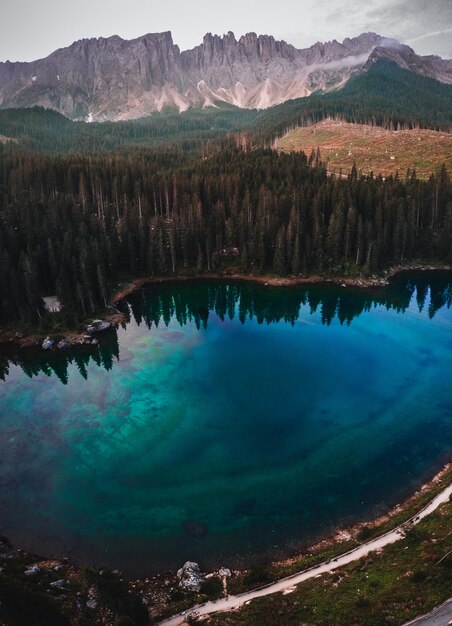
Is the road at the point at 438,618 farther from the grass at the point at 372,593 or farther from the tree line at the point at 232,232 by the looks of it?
the tree line at the point at 232,232

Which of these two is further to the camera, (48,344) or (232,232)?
(232,232)

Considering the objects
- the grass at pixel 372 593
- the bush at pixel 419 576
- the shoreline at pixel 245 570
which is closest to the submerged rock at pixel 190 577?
the shoreline at pixel 245 570

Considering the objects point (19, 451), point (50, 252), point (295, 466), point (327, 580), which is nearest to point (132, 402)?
point (19, 451)

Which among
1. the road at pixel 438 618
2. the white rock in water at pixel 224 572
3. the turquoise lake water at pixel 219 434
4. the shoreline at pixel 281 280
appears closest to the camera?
the road at pixel 438 618

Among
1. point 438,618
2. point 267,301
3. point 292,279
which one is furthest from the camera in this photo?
point 292,279

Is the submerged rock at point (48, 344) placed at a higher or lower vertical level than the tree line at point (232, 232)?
lower

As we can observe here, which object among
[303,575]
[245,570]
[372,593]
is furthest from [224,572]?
[372,593]

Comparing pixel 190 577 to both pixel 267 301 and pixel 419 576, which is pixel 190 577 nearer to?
pixel 419 576
